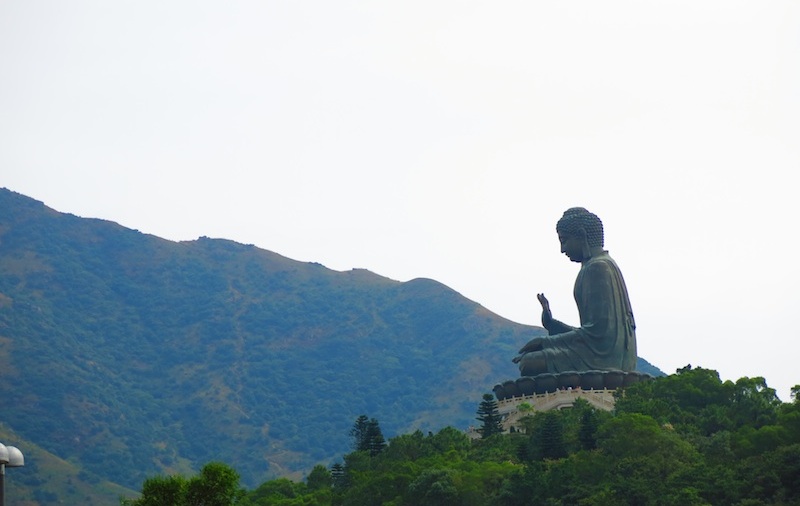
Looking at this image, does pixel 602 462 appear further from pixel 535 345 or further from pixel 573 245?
pixel 573 245

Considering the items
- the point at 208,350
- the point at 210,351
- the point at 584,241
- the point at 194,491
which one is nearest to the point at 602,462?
the point at 194,491

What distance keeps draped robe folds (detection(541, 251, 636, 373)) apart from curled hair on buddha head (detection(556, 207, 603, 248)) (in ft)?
1.83

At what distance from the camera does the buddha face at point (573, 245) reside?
48938 mm

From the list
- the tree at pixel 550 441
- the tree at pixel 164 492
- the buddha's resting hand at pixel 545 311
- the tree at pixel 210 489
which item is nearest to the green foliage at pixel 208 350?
the buddha's resting hand at pixel 545 311

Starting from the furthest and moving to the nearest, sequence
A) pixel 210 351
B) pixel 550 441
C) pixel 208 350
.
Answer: pixel 208 350 → pixel 210 351 → pixel 550 441

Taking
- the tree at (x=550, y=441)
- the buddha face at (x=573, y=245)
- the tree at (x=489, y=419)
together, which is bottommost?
the tree at (x=550, y=441)

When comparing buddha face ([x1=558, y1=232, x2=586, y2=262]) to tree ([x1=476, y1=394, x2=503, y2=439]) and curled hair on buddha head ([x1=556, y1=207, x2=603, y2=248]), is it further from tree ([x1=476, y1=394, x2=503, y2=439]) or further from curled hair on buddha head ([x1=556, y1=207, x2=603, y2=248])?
tree ([x1=476, y1=394, x2=503, y2=439])

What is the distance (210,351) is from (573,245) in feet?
205

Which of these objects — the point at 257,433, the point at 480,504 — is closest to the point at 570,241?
the point at 480,504

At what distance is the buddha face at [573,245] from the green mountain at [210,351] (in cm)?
4025

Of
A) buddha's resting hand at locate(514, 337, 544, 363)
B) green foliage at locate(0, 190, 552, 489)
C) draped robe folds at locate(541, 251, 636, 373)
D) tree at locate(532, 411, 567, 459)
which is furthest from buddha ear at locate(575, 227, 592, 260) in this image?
green foliage at locate(0, 190, 552, 489)

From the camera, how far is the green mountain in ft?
307

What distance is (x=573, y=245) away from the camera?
49.0m

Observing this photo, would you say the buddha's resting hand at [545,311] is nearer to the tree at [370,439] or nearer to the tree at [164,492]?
the tree at [370,439]
